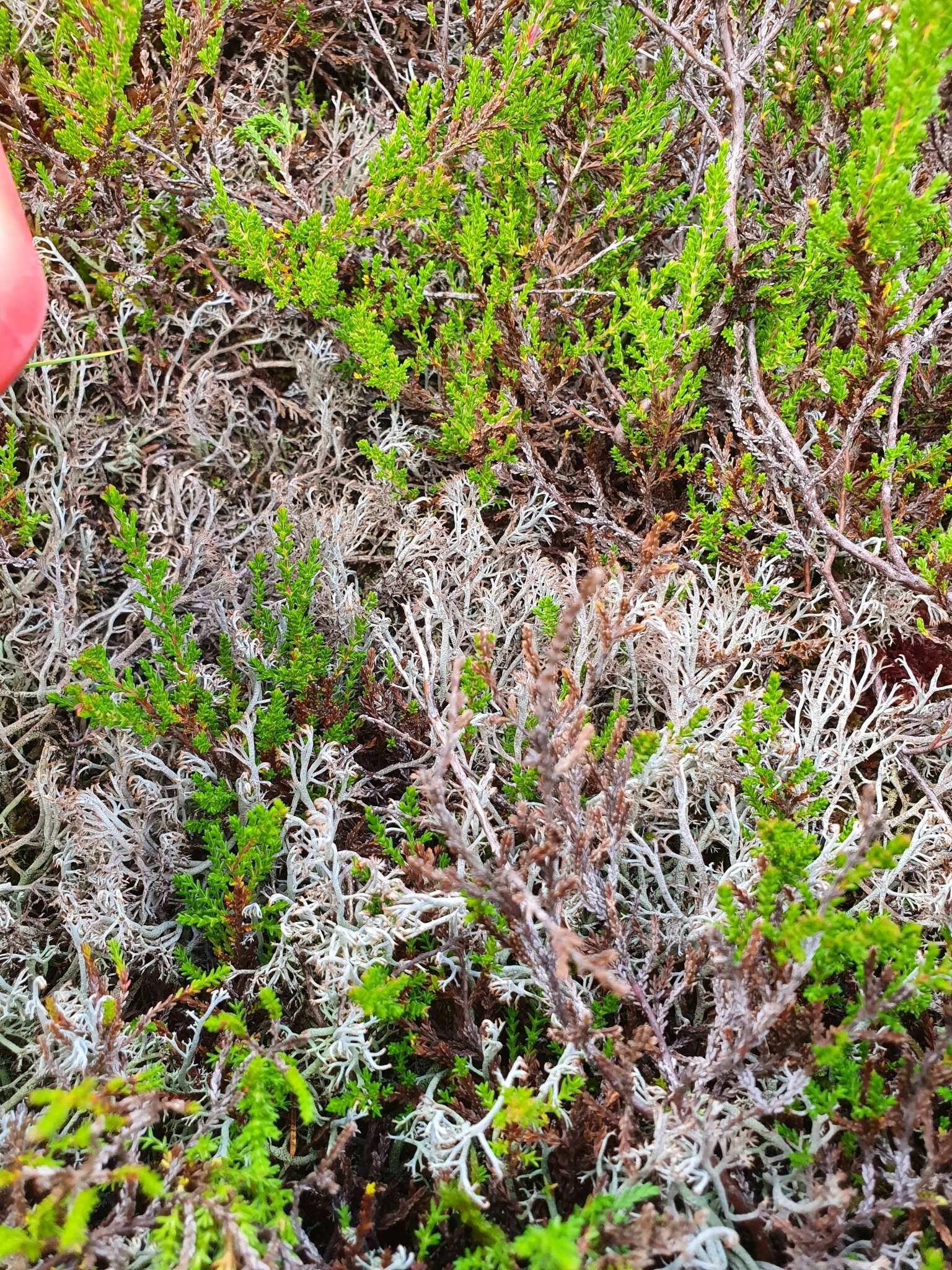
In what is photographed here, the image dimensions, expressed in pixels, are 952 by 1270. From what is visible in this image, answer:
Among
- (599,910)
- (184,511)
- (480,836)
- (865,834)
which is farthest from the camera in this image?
(184,511)

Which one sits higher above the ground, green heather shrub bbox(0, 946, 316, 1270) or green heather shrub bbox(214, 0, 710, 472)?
green heather shrub bbox(214, 0, 710, 472)

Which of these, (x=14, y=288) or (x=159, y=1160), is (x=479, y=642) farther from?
(x=159, y=1160)

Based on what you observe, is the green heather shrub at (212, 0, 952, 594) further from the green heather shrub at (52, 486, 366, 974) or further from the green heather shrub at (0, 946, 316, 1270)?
the green heather shrub at (0, 946, 316, 1270)

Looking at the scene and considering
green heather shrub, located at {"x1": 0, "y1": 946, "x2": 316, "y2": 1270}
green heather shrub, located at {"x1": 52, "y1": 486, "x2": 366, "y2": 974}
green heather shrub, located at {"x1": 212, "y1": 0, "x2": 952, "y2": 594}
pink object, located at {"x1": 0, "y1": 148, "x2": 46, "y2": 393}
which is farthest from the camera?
green heather shrub, located at {"x1": 212, "y1": 0, "x2": 952, "y2": 594}

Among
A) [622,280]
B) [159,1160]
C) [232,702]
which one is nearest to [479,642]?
[232,702]

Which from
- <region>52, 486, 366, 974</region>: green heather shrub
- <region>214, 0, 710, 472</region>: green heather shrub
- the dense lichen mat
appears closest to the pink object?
<region>52, 486, 366, 974</region>: green heather shrub

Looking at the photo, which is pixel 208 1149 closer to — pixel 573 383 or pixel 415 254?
pixel 573 383

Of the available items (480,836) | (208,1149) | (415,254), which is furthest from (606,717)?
(415,254)

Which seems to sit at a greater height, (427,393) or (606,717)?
(427,393)

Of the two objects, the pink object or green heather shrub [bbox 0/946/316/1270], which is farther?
the pink object
